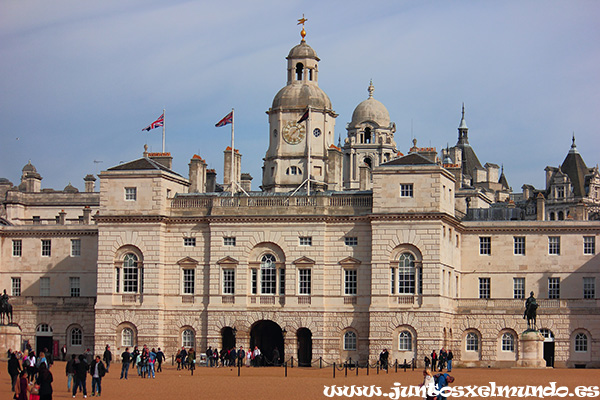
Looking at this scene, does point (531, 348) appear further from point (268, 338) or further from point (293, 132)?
point (293, 132)

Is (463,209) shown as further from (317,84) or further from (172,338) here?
(172,338)

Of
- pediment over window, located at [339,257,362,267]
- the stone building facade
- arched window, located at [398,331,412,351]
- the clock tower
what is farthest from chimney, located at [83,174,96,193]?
arched window, located at [398,331,412,351]

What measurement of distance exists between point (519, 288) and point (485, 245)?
3444 millimetres

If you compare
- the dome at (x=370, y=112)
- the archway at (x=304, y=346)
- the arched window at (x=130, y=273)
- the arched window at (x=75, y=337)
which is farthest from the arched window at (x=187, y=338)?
the dome at (x=370, y=112)

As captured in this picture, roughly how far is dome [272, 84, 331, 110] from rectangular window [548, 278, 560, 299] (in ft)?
68.4

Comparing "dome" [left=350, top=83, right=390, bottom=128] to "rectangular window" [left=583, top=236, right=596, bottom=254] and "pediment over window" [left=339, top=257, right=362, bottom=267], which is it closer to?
"rectangular window" [left=583, top=236, right=596, bottom=254]

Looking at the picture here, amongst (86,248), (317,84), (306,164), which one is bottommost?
(86,248)

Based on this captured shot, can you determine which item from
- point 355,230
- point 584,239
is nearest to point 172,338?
point 355,230

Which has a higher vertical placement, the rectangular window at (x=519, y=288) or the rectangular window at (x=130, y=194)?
the rectangular window at (x=130, y=194)

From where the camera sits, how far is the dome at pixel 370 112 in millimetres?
132625

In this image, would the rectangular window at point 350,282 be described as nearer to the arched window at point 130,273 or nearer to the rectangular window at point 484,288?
the rectangular window at point 484,288

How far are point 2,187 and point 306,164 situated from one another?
5212cm

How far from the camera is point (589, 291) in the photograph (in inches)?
3036

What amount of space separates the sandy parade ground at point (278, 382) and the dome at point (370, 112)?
6655 centimetres
